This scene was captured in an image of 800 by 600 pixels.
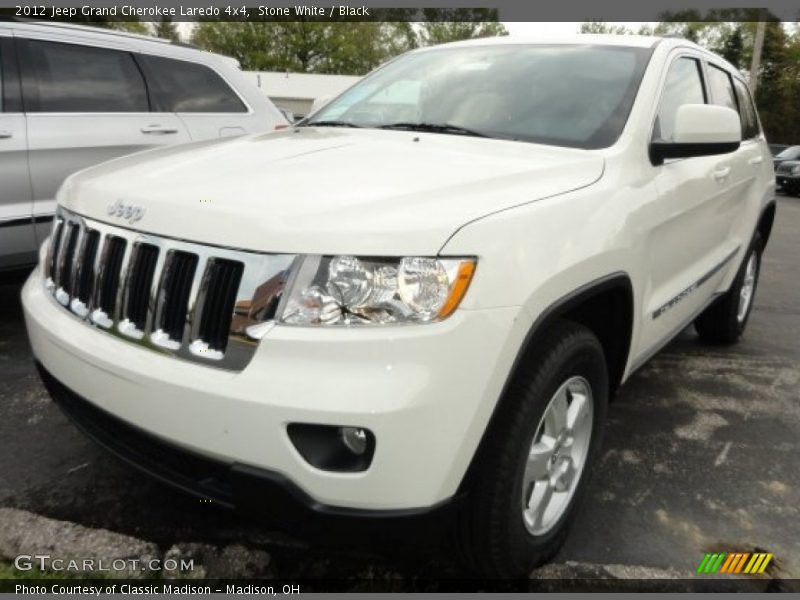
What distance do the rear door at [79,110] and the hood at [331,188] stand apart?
1.86 meters

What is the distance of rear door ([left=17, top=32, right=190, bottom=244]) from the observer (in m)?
4.19

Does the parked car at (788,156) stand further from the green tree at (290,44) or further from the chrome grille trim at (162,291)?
the green tree at (290,44)

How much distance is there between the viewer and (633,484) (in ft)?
9.42

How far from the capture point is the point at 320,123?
3379 millimetres

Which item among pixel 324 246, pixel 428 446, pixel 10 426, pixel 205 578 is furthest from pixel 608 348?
pixel 10 426

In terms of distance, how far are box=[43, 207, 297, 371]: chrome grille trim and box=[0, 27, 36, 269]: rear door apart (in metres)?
2.01

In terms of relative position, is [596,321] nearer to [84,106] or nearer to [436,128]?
[436,128]

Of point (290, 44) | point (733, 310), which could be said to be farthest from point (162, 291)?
point (290, 44)

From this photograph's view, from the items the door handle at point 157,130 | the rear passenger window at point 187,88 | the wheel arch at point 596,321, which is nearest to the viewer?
the wheel arch at point 596,321

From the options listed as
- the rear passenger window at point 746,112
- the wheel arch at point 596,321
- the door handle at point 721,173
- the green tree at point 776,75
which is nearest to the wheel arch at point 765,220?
the rear passenger window at point 746,112

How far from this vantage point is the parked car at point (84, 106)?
409cm

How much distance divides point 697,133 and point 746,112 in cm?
230

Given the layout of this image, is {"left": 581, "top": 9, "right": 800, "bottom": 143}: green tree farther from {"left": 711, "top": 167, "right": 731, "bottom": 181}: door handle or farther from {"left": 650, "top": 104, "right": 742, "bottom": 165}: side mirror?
{"left": 650, "top": 104, "right": 742, "bottom": 165}: side mirror

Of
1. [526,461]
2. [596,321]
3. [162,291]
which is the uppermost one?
[162,291]
